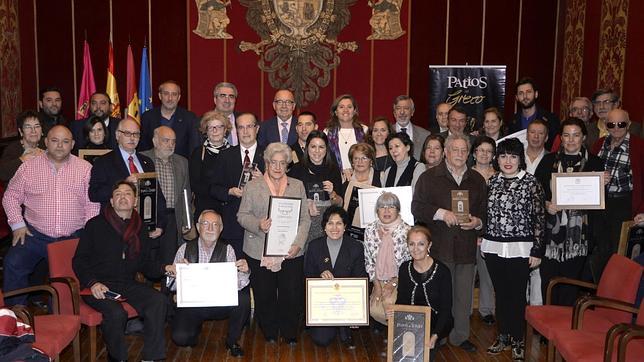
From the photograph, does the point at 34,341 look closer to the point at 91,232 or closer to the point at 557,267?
the point at 91,232

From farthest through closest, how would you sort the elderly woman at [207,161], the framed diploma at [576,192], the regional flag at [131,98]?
the regional flag at [131,98]
the elderly woman at [207,161]
the framed diploma at [576,192]

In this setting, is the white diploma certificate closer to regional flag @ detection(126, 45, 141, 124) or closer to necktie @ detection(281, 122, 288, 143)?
necktie @ detection(281, 122, 288, 143)

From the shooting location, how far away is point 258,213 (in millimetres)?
5371

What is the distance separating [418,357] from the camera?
471 cm

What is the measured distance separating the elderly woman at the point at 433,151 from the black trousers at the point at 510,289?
1002 mm

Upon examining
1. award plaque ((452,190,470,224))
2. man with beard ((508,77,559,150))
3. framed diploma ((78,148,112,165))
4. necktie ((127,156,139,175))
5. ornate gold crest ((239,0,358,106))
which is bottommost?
award plaque ((452,190,470,224))

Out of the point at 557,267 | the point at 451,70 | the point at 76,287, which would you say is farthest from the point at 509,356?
the point at 451,70

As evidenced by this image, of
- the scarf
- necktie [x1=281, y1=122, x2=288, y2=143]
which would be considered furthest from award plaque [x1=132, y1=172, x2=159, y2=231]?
necktie [x1=281, y1=122, x2=288, y2=143]

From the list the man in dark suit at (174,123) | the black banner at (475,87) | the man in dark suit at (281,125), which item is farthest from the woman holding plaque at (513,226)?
the black banner at (475,87)

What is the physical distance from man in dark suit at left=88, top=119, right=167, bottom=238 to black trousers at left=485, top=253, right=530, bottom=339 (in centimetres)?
258

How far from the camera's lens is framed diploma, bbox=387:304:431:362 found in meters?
4.67

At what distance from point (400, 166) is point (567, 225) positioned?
4.58ft

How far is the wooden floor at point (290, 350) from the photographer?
5.30 meters

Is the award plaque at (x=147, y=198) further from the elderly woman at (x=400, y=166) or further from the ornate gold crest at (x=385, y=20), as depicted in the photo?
the ornate gold crest at (x=385, y=20)
